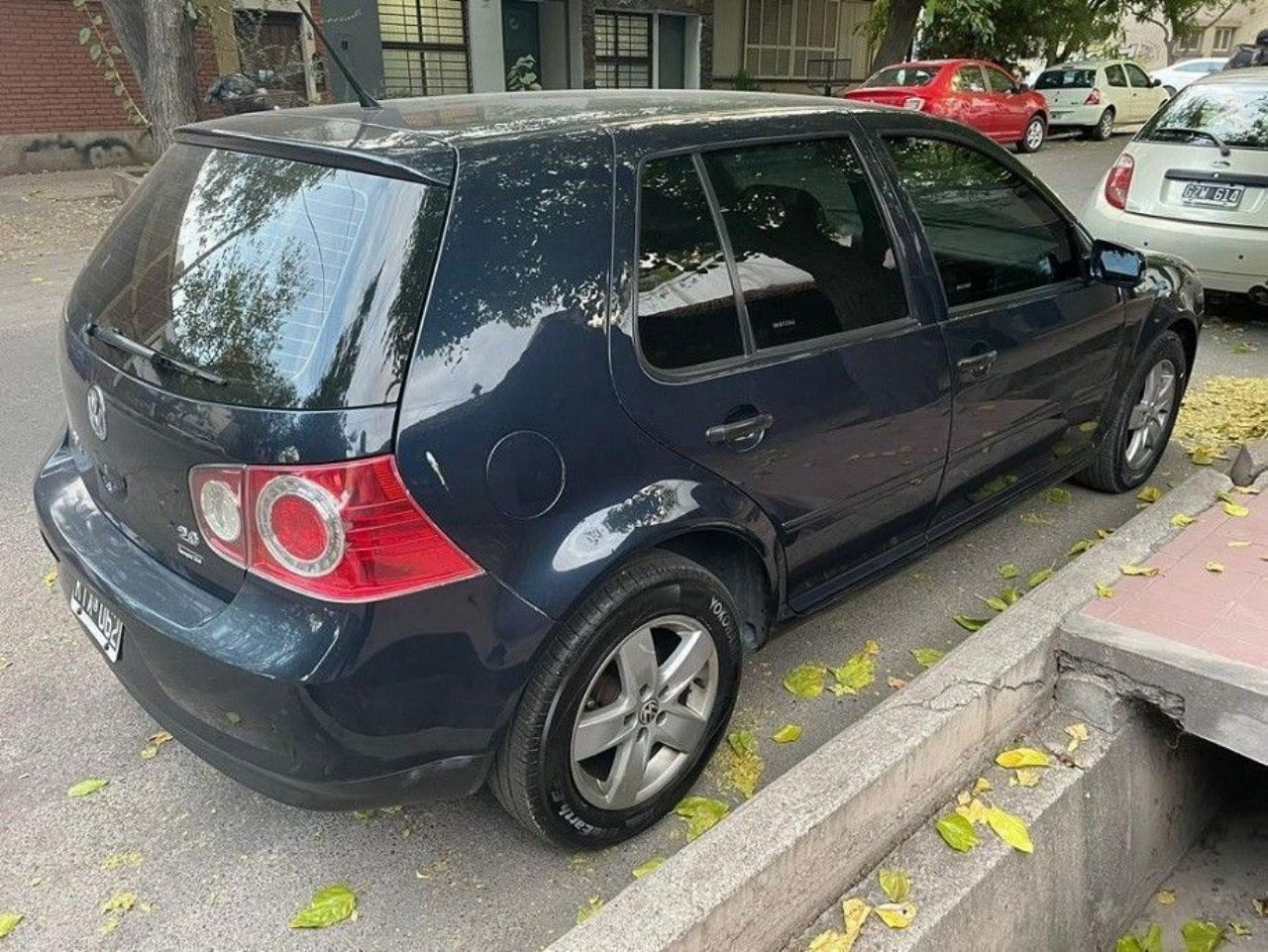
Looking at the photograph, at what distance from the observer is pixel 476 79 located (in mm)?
19188

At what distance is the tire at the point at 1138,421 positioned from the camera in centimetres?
424

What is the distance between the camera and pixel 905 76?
57.6 feet

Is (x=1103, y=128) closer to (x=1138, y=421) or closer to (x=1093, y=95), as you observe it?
(x=1093, y=95)

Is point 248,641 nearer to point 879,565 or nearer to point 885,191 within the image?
point 879,565

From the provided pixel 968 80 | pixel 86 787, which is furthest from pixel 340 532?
pixel 968 80

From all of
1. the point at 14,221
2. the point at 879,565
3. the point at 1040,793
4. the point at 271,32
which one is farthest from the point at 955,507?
the point at 271,32

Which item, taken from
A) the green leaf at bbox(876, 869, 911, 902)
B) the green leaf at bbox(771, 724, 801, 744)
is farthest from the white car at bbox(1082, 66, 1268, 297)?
the green leaf at bbox(876, 869, 911, 902)

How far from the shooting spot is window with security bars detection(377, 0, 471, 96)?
58.9 feet

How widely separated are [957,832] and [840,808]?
416mm

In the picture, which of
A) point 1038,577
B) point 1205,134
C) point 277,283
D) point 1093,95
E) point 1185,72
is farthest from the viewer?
point 1185,72

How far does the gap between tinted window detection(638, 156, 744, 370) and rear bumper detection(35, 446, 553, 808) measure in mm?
718

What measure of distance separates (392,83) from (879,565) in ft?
56.7

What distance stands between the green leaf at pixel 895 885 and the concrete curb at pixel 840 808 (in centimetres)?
5

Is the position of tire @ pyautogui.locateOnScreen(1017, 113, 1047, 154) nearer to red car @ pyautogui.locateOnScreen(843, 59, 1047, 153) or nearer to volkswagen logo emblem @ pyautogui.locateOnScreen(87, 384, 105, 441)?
red car @ pyautogui.locateOnScreen(843, 59, 1047, 153)
